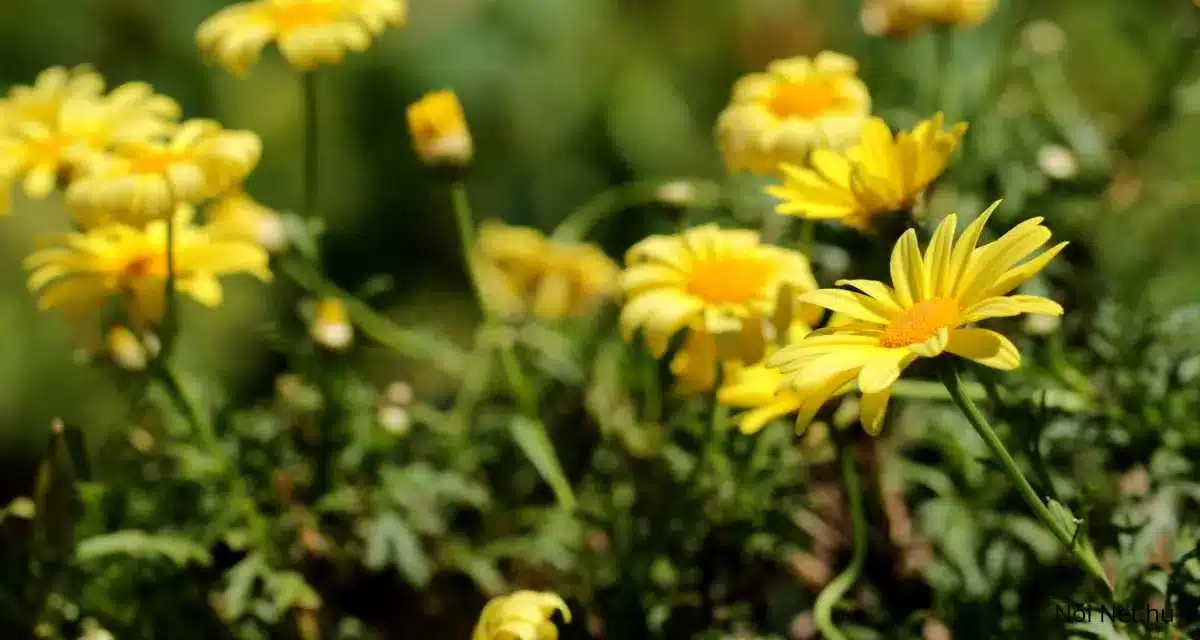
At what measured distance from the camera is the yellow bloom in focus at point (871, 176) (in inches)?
23.9

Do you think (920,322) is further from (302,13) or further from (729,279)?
(302,13)

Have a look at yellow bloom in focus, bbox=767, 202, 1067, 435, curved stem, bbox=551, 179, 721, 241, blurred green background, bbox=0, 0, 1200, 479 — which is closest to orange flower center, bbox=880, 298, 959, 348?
yellow bloom in focus, bbox=767, 202, 1067, 435

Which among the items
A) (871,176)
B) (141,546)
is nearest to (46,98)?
(141,546)

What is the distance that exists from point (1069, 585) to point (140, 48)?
156 cm

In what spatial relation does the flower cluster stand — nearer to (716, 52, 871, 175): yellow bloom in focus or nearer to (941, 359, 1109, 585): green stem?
(716, 52, 871, 175): yellow bloom in focus

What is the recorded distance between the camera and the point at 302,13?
816 millimetres

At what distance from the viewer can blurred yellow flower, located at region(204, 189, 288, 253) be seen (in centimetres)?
86

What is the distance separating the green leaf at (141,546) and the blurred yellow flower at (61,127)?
0.70 feet

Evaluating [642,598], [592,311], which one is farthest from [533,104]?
[642,598]

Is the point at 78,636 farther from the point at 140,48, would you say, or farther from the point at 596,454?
the point at 140,48

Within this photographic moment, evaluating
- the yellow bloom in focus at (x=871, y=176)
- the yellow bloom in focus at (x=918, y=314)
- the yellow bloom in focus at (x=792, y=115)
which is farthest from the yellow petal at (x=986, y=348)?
the yellow bloom in focus at (x=792, y=115)

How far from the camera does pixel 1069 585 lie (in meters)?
0.72

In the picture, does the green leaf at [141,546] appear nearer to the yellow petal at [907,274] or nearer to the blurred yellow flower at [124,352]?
the blurred yellow flower at [124,352]

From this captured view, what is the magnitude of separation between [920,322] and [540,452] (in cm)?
37
